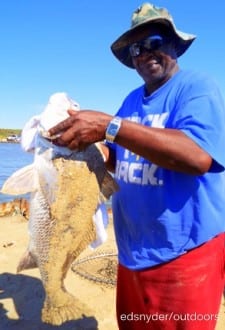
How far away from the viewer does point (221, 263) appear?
3178mm

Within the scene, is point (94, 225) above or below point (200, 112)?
below

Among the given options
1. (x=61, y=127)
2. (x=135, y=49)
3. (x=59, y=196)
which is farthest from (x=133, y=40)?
(x=59, y=196)

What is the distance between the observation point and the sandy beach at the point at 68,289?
212 inches

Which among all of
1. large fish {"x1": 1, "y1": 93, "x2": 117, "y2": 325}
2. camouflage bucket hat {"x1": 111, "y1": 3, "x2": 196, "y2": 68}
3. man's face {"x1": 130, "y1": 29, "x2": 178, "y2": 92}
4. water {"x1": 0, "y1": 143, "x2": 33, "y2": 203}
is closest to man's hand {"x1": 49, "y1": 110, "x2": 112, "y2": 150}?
large fish {"x1": 1, "y1": 93, "x2": 117, "y2": 325}

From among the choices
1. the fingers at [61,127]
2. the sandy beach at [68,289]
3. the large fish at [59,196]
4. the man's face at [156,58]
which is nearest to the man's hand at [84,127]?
the fingers at [61,127]

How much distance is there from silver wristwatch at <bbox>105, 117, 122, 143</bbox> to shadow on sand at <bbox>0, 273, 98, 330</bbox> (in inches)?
132

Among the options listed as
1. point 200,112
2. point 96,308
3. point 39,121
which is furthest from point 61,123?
point 96,308

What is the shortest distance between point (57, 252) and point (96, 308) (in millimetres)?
2686

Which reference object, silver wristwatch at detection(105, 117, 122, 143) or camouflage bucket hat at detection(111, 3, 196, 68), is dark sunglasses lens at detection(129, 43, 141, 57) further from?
silver wristwatch at detection(105, 117, 122, 143)

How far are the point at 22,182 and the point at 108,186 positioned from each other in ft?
2.19

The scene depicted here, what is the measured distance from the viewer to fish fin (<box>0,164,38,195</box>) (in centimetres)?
331

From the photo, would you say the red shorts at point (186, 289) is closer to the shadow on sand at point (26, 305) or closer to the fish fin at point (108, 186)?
the fish fin at point (108, 186)

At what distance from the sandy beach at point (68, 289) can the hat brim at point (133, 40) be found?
3.34m

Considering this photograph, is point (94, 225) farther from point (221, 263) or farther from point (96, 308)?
point (96, 308)
